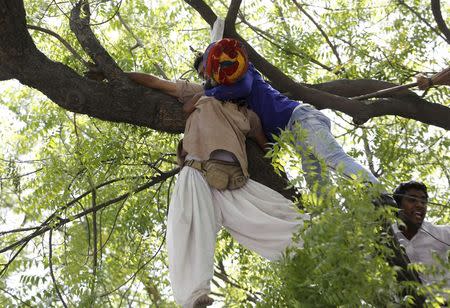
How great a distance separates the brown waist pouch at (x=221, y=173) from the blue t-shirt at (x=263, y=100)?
36cm

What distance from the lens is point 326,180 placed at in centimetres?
418

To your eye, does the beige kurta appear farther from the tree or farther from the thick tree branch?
the thick tree branch

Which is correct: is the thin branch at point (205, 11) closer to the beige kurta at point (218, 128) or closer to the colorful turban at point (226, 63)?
the colorful turban at point (226, 63)

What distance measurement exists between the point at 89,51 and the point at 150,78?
1.48ft

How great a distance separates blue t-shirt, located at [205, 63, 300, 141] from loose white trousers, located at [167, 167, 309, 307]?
40 cm

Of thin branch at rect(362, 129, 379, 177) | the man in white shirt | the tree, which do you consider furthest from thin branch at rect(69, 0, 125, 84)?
thin branch at rect(362, 129, 379, 177)

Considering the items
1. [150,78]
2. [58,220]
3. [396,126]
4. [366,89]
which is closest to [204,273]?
[150,78]

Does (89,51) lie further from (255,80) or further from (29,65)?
(255,80)

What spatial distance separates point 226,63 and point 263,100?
0.33 meters

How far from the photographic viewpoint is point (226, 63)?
5590 millimetres

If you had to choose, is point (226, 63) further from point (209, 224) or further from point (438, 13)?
point (438, 13)

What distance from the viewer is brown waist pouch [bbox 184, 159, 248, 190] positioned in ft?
17.6

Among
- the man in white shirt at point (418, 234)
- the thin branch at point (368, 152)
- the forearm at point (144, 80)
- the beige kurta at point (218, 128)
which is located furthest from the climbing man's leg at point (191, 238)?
the thin branch at point (368, 152)

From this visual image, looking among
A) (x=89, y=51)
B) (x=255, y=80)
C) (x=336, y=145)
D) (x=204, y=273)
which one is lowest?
(x=204, y=273)
